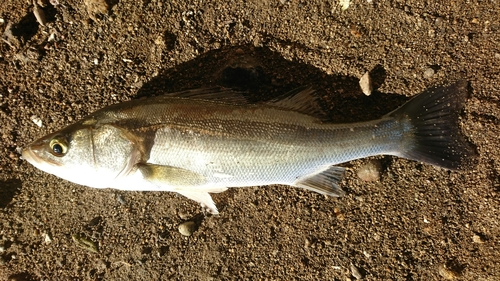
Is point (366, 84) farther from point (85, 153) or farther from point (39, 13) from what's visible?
point (39, 13)

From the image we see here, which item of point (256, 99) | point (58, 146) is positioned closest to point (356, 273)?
point (256, 99)

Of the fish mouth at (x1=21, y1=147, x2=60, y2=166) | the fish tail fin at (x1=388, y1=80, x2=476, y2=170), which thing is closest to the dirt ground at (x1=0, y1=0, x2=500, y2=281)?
the fish tail fin at (x1=388, y1=80, x2=476, y2=170)

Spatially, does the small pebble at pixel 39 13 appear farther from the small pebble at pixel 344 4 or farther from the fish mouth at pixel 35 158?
the small pebble at pixel 344 4

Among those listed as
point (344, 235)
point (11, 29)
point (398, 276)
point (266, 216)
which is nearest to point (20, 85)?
point (11, 29)

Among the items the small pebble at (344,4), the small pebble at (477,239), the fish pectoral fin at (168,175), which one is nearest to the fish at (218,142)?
the fish pectoral fin at (168,175)

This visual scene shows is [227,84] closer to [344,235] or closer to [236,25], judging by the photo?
[236,25]

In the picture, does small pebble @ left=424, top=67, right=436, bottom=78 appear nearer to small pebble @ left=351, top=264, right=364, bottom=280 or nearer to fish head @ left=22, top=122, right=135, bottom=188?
small pebble @ left=351, top=264, right=364, bottom=280
